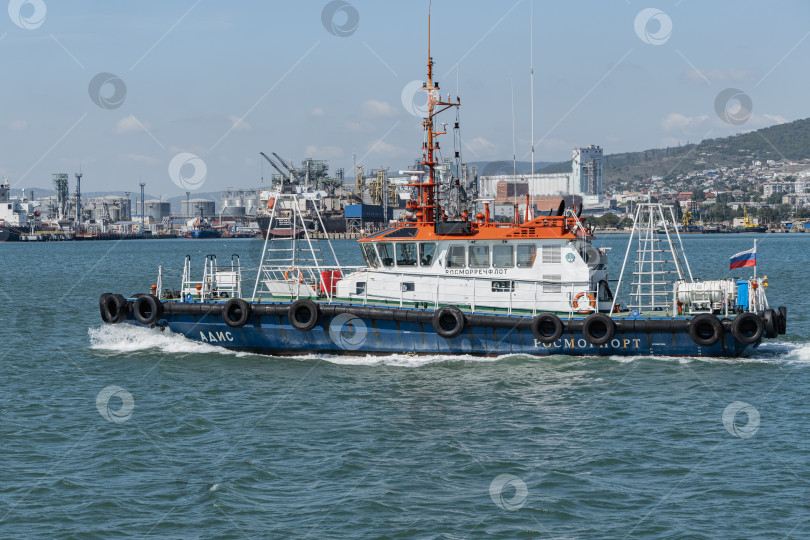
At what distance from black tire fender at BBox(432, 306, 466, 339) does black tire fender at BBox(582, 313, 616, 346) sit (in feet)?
9.25

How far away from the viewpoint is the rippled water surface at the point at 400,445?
36.1ft

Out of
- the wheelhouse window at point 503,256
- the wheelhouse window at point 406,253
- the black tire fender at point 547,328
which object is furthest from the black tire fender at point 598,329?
the wheelhouse window at point 406,253

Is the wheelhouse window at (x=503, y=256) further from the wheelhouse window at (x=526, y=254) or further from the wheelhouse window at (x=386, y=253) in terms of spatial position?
the wheelhouse window at (x=386, y=253)

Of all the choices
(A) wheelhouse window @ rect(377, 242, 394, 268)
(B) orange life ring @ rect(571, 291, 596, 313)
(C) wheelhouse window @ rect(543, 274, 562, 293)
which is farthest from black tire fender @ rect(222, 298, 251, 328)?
(B) orange life ring @ rect(571, 291, 596, 313)

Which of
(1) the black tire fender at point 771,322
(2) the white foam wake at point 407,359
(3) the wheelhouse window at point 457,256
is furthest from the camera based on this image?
(3) the wheelhouse window at point 457,256

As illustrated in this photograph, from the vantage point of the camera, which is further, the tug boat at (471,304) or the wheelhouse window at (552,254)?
the wheelhouse window at (552,254)

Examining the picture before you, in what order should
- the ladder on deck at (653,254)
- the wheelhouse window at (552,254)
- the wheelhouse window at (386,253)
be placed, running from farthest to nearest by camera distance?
the wheelhouse window at (386,253) < the wheelhouse window at (552,254) < the ladder on deck at (653,254)

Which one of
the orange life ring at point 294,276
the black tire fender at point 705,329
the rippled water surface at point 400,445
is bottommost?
the rippled water surface at point 400,445

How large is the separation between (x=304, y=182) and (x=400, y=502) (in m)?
161

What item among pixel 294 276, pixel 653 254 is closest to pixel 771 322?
pixel 653 254

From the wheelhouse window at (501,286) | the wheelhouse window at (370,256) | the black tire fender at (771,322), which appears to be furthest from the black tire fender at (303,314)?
the black tire fender at (771,322)

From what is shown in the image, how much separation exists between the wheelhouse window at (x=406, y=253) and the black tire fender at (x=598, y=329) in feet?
14.9

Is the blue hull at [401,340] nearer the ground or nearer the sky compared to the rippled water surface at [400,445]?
nearer the sky

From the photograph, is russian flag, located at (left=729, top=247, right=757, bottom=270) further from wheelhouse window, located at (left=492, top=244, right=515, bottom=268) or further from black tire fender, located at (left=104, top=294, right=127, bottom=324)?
black tire fender, located at (left=104, top=294, right=127, bottom=324)
